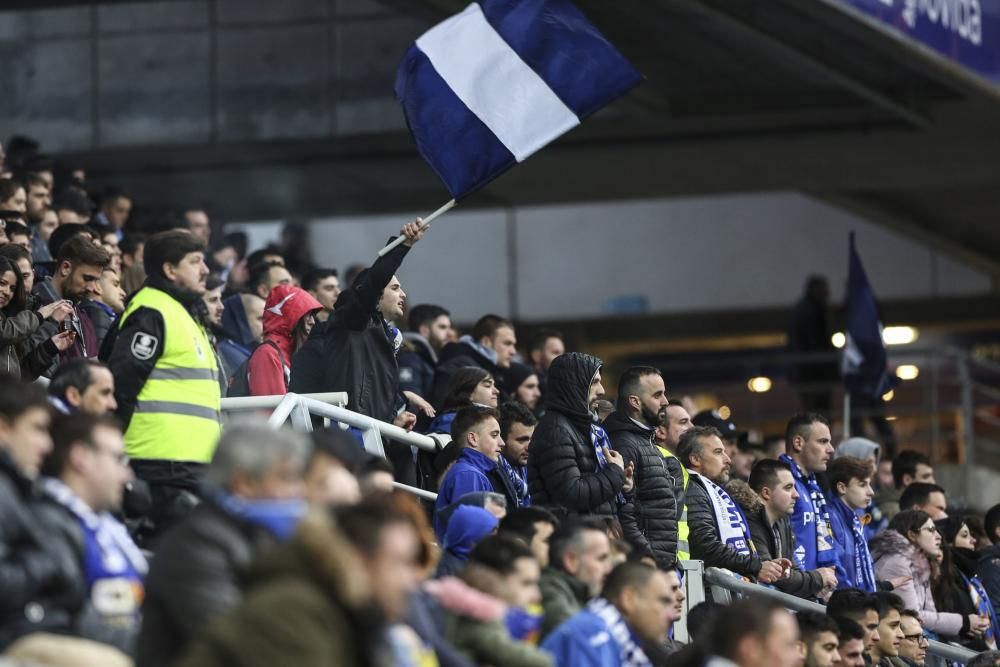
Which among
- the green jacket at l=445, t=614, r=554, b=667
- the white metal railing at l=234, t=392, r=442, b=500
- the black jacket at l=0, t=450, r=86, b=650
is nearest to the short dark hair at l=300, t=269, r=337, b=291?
the white metal railing at l=234, t=392, r=442, b=500

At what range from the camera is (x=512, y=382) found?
13.0 m

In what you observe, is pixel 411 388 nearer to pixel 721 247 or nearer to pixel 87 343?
pixel 87 343

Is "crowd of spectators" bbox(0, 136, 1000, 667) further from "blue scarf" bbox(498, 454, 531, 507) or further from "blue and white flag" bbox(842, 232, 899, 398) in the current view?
"blue and white flag" bbox(842, 232, 899, 398)

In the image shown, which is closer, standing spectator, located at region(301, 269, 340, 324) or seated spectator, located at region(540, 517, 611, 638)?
seated spectator, located at region(540, 517, 611, 638)

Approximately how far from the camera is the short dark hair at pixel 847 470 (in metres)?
12.7

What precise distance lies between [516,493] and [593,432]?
0.55 metres

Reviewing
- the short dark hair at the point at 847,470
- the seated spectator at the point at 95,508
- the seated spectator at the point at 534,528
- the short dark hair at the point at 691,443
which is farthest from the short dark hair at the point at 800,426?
the seated spectator at the point at 95,508

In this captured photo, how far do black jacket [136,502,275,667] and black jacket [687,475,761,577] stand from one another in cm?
515

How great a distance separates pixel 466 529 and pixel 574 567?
65 centimetres

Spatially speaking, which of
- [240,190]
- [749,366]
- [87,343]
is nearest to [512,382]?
[87,343]

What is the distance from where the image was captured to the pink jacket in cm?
1278

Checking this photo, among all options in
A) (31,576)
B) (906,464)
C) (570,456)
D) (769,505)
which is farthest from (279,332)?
(906,464)

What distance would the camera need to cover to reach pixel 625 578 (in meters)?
7.88

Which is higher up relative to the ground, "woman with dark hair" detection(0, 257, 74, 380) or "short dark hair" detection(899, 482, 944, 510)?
"woman with dark hair" detection(0, 257, 74, 380)
